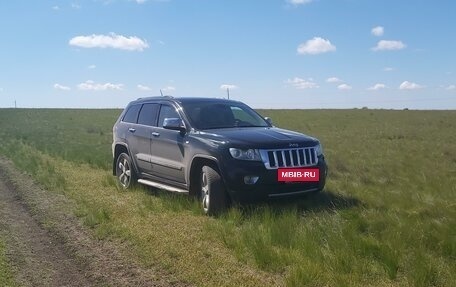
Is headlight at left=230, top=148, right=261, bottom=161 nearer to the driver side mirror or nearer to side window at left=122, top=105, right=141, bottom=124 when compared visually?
the driver side mirror

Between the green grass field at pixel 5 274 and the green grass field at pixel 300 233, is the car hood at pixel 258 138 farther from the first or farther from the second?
the green grass field at pixel 5 274

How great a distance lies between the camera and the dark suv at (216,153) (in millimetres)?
6570

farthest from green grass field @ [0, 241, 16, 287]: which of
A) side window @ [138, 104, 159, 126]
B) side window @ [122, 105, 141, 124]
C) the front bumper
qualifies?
side window @ [122, 105, 141, 124]

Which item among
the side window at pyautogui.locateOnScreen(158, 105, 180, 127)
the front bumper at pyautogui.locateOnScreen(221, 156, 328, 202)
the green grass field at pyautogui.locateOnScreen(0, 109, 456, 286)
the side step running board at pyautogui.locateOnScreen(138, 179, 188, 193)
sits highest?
the side window at pyautogui.locateOnScreen(158, 105, 180, 127)

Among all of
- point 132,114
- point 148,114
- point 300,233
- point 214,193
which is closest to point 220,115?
point 148,114

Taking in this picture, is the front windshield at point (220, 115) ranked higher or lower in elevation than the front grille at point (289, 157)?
higher

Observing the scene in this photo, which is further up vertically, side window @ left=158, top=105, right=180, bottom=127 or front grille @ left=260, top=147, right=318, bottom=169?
side window @ left=158, top=105, right=180, bottom=127

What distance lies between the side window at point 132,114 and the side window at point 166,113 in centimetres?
101

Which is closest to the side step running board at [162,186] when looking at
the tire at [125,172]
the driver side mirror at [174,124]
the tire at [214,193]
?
the tire at [125,172]

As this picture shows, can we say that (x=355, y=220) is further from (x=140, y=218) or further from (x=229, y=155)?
(x=140, y=218)

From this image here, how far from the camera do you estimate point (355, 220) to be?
605 cm

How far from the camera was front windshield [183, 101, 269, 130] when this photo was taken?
7.76 m

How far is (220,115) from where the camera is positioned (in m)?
8.05

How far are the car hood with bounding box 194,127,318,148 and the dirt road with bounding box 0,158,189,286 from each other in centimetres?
205
